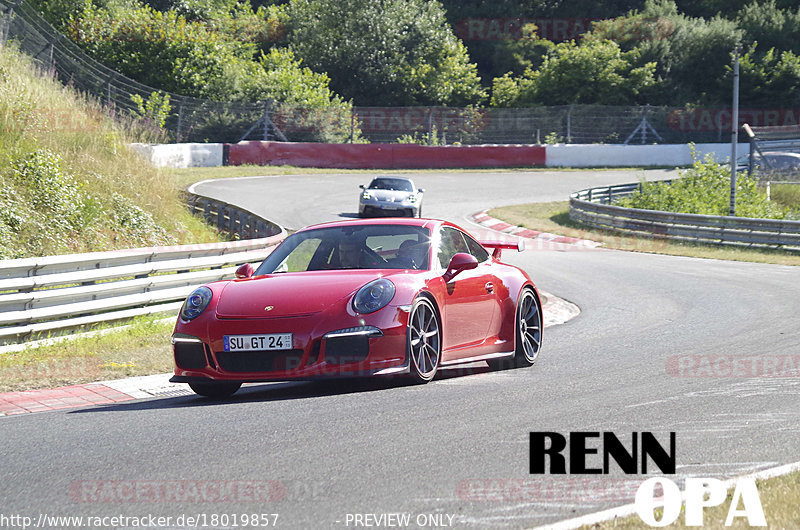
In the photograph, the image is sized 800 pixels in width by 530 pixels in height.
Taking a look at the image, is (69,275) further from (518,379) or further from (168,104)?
(168,104)

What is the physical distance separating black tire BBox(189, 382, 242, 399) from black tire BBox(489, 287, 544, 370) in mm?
2492

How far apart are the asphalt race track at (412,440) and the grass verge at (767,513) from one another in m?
0.28

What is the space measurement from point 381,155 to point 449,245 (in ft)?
124

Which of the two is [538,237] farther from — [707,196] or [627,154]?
[627,154]

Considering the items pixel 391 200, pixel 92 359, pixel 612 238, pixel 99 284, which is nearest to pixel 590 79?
pixel 612 238

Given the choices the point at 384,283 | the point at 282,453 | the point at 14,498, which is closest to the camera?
the point at 14,498

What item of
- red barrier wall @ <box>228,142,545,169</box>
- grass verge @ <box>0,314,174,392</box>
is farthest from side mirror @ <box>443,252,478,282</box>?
red barrier wall @ <box>228,142,545,169</box>

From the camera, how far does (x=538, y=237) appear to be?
28.7m

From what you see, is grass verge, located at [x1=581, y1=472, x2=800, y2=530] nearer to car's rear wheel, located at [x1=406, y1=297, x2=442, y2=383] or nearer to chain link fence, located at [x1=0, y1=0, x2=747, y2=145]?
car's rear wheel, located at [x1=406, y1=297, x2=442, y2=383]

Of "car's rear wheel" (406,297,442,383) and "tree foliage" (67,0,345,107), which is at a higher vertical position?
"tree foliage" (67,0,345,107)

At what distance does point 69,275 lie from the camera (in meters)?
10.5

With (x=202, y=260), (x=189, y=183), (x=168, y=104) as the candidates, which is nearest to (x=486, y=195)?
(x=189, y=183)

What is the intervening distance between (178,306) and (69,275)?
5.94 ft

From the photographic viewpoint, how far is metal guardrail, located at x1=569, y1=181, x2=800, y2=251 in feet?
84.6
